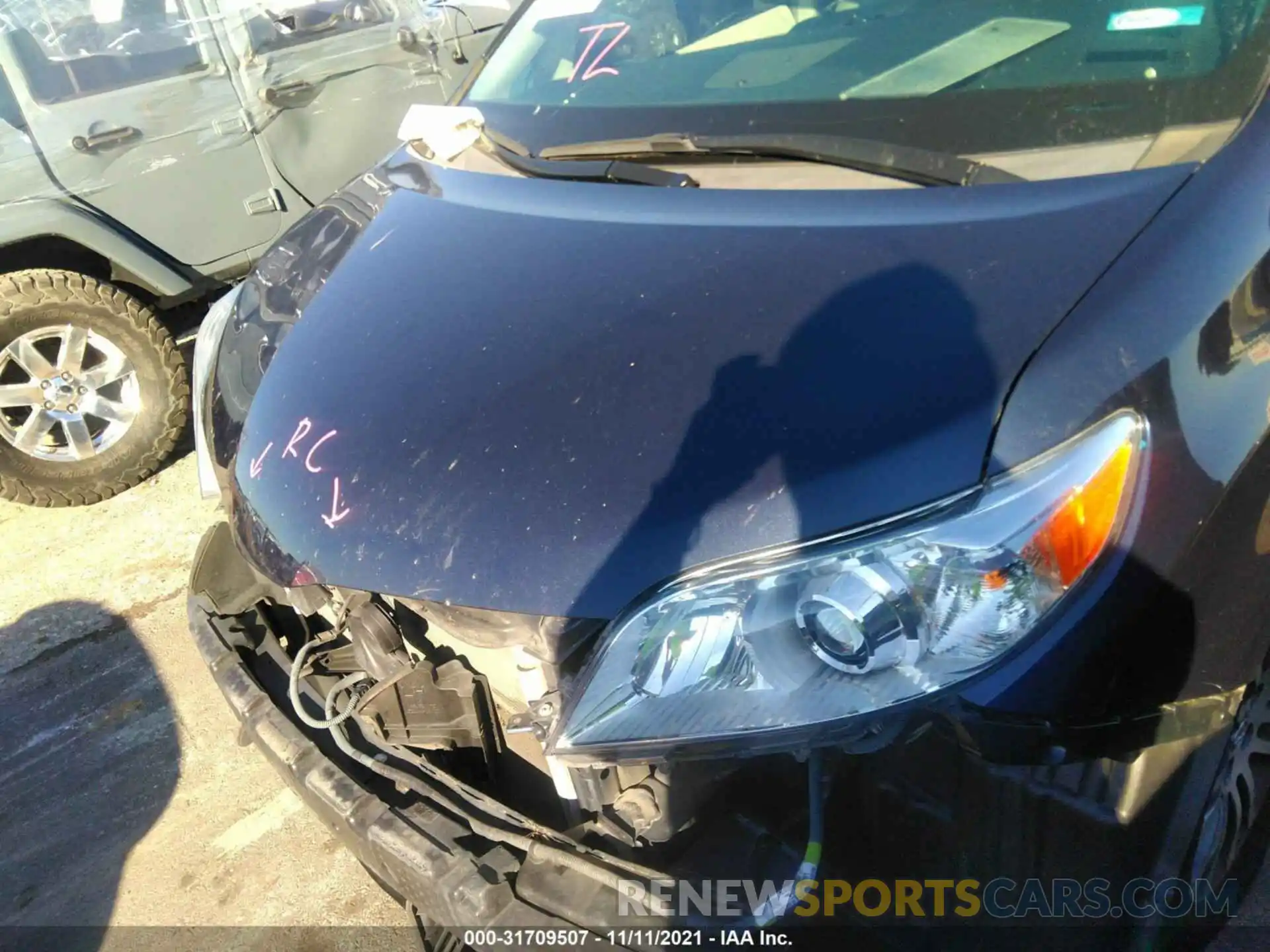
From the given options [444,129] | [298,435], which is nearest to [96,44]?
[444,129]

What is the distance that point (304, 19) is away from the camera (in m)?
4.54

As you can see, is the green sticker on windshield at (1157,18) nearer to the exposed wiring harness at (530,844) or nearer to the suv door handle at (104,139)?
the exposed wiring harness at (530,844)

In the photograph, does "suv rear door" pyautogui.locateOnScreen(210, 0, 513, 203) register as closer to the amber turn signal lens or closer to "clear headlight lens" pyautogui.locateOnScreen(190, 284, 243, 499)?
"clear headlight lens" pyautogui.locateOnScreen(190, 284, 243, 499)

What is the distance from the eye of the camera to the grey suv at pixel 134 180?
398 centimetres

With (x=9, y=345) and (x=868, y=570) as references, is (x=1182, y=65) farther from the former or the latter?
(x=9, y=345)

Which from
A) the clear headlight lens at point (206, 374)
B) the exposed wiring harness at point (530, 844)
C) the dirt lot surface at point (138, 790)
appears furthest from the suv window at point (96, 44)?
the exposed wiring harness at point (530, 844)

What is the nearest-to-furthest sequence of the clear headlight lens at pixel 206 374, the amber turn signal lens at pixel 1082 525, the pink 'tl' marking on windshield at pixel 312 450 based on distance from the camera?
the amber turn signal lens at pixel 1082 525
the pink 'tl' marking on windshield at pixel 312 450
the clear headlight lens at pixel 206 374

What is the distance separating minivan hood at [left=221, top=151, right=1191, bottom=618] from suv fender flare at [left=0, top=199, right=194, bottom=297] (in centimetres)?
261

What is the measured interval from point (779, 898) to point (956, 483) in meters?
0.61

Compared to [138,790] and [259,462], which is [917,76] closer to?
[259,462]

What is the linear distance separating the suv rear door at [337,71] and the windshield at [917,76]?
2139 mm

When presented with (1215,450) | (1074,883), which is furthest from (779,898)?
(1215,450)

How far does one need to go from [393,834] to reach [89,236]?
3365 millimetres

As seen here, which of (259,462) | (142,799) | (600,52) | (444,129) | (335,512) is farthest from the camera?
(142,799)
